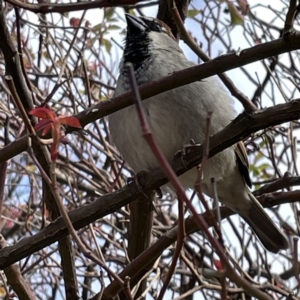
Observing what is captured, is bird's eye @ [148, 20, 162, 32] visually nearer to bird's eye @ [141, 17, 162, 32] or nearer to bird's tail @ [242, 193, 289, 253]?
bird's eye @ [141, 17, 162, 32]

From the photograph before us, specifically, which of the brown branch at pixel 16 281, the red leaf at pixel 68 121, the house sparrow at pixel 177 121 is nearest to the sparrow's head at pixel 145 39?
the house sparrow at pixel 177 121

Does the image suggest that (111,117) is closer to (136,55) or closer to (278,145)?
(136,55)

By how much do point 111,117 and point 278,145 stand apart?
2027 mm

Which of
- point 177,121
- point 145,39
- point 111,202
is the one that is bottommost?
point 111,202

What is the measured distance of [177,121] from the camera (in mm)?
2840

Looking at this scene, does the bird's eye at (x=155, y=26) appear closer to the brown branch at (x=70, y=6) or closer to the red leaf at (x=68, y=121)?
the brown branch at (x=70, y=6)

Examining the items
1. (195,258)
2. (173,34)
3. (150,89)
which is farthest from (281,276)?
(150,89)

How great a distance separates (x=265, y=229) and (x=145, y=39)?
1238 millimetres

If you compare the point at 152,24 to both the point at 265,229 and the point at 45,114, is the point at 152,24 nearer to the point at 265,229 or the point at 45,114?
the point at 265,229

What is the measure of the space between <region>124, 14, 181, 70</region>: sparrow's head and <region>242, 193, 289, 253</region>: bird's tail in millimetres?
955

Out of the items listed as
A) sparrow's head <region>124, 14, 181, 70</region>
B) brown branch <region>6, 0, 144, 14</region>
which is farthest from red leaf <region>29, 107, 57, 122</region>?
sparrow's head <region>124, 14, 181, 70</region>

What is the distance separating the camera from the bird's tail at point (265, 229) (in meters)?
3.39

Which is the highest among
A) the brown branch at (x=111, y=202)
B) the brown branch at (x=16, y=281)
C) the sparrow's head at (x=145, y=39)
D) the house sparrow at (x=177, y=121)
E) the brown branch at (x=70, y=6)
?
the sparrow's head at (x=145, y=39)

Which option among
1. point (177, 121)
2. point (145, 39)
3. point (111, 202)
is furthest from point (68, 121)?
point (145, 39)
